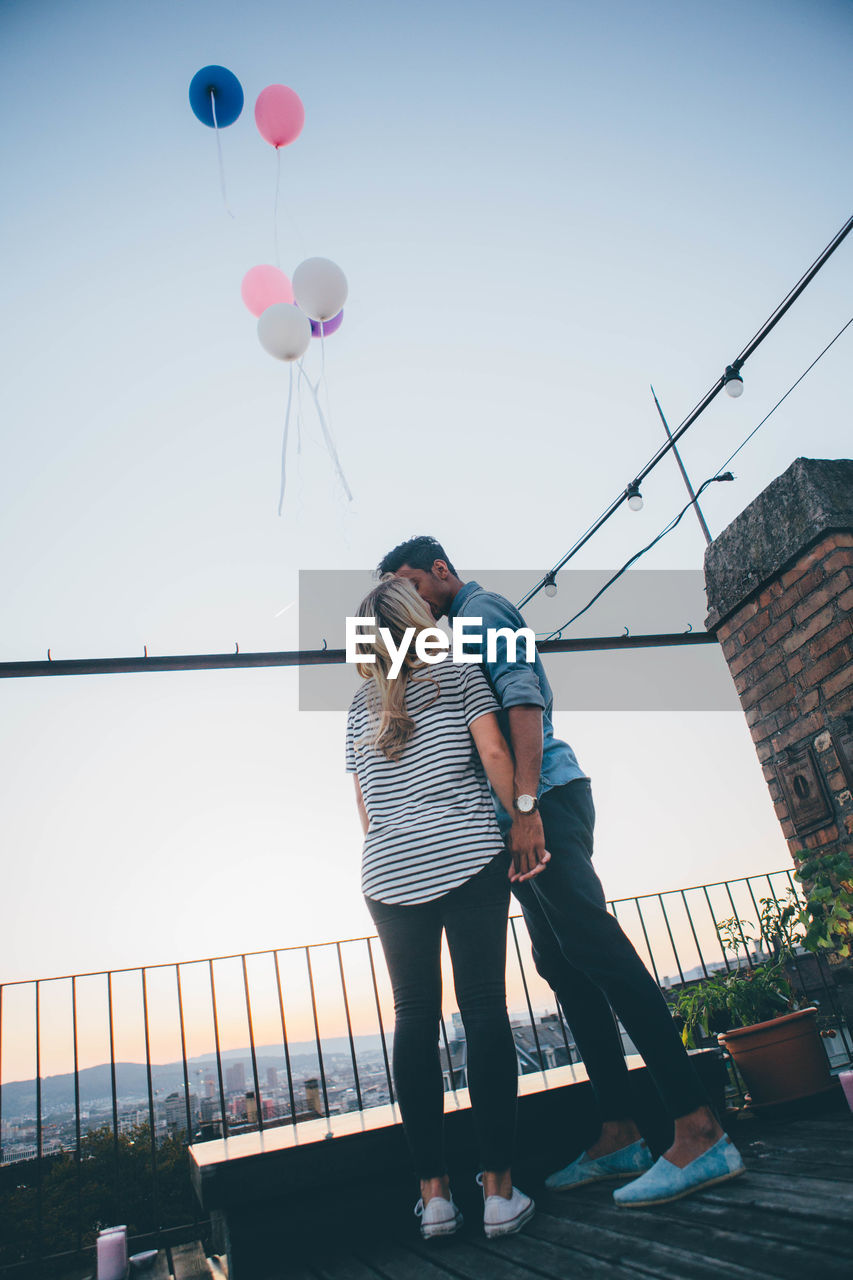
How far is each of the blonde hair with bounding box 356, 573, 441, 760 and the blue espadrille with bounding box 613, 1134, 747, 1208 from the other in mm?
872

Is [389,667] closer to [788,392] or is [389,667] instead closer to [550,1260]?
[550,1260]

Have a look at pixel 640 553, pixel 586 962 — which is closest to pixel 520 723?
pixel 586 962

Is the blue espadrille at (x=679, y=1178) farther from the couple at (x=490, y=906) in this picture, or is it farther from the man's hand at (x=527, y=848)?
the man's hand at (x=527, y=848)

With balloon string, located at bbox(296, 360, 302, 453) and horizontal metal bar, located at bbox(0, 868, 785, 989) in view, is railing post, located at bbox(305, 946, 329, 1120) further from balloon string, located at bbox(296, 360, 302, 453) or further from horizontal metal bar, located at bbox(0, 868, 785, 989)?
balloon string, located at bbox(296, 360, 302, 453)

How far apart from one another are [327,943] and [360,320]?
9.73 ft

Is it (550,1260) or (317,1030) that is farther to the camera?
(317,1030)

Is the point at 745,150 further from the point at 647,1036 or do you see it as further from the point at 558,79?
the point at 647,1036

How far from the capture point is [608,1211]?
116cm

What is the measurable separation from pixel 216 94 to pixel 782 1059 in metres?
4.09

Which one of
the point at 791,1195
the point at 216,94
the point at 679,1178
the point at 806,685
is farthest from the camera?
the point at 216,94

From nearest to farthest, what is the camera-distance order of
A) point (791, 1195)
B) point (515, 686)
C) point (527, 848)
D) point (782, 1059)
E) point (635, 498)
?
point (791, 1195)
point (527, 848)
point (515, 686)
point (782, 1059)
point (635, 498)

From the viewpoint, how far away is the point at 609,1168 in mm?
1404

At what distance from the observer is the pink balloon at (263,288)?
3.05m

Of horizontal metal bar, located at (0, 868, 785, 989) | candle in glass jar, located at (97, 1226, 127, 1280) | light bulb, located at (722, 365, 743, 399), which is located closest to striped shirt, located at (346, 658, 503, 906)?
candle in glass jar, located at (97, 1226, 127, 1280)
